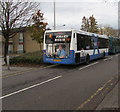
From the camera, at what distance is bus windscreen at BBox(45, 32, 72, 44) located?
1295 centimetres

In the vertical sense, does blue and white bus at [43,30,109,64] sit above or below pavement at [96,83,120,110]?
above

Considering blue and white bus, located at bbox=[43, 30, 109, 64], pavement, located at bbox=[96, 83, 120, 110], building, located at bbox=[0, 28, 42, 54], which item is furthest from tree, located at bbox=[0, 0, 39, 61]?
building, located at bbox=[0, 28, 42, 54]

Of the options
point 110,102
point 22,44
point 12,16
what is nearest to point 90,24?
point 22,44

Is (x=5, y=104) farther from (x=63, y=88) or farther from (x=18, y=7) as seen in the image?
(x=18, y=7)

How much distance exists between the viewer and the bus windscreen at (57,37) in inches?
510

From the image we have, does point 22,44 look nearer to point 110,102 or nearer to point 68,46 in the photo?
point 68,46

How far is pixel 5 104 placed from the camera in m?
5.27

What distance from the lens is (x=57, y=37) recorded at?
13398 millimetres

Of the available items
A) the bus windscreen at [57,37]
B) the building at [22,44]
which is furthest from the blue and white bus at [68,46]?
the building at [22,44]

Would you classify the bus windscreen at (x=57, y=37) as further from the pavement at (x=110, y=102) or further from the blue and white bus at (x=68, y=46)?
the pavement at (x=110, y=102)

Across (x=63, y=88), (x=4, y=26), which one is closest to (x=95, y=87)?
(x=63, y=88)

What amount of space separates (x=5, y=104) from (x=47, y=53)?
866 centimetres

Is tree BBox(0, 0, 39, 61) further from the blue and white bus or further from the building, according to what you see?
the building

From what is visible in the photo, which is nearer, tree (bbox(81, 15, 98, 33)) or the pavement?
the pavement
